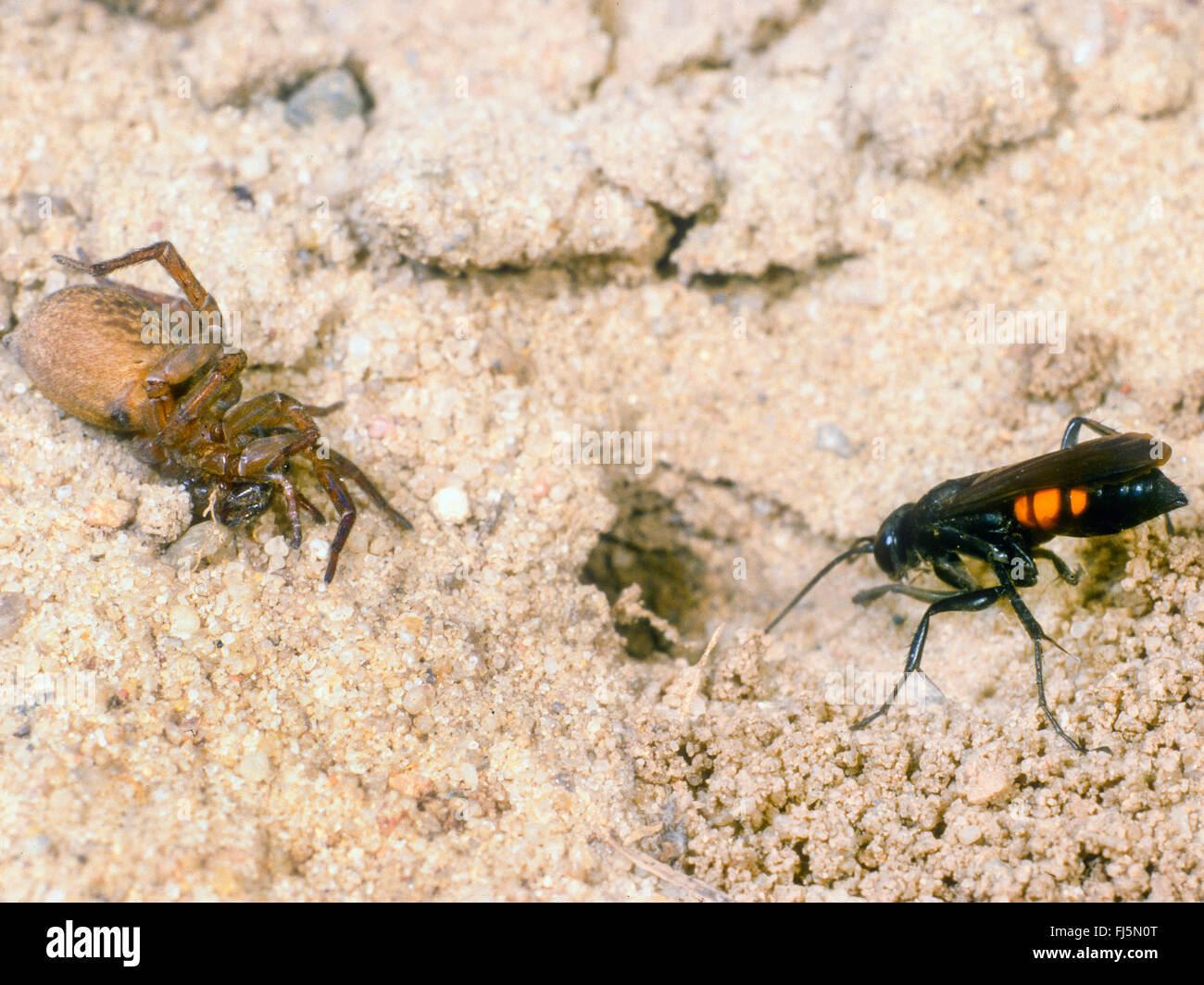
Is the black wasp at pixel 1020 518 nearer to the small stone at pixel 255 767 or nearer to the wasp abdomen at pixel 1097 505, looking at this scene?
the wasp abdomen at pixel 1097 505

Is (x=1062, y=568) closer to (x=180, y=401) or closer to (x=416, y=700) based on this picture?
(x=416, y=700)

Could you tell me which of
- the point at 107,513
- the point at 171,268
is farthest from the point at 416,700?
the point at 171,268

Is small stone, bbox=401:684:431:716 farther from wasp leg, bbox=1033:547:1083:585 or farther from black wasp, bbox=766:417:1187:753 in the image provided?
wasp leg, bbox=1033:547:1083:585

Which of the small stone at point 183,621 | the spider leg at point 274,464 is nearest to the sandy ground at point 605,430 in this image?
the small stone at point 183,621

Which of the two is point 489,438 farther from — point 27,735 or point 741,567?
point 27,735

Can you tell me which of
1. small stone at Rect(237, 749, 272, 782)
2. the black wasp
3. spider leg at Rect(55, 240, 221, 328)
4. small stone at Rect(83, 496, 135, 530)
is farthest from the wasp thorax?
small stone at Rect(83, 496, 135, 530)

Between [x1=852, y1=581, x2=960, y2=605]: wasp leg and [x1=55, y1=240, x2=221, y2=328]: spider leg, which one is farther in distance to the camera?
[x1=852, y1=581, x2=960, y2=605]: wasp leg
